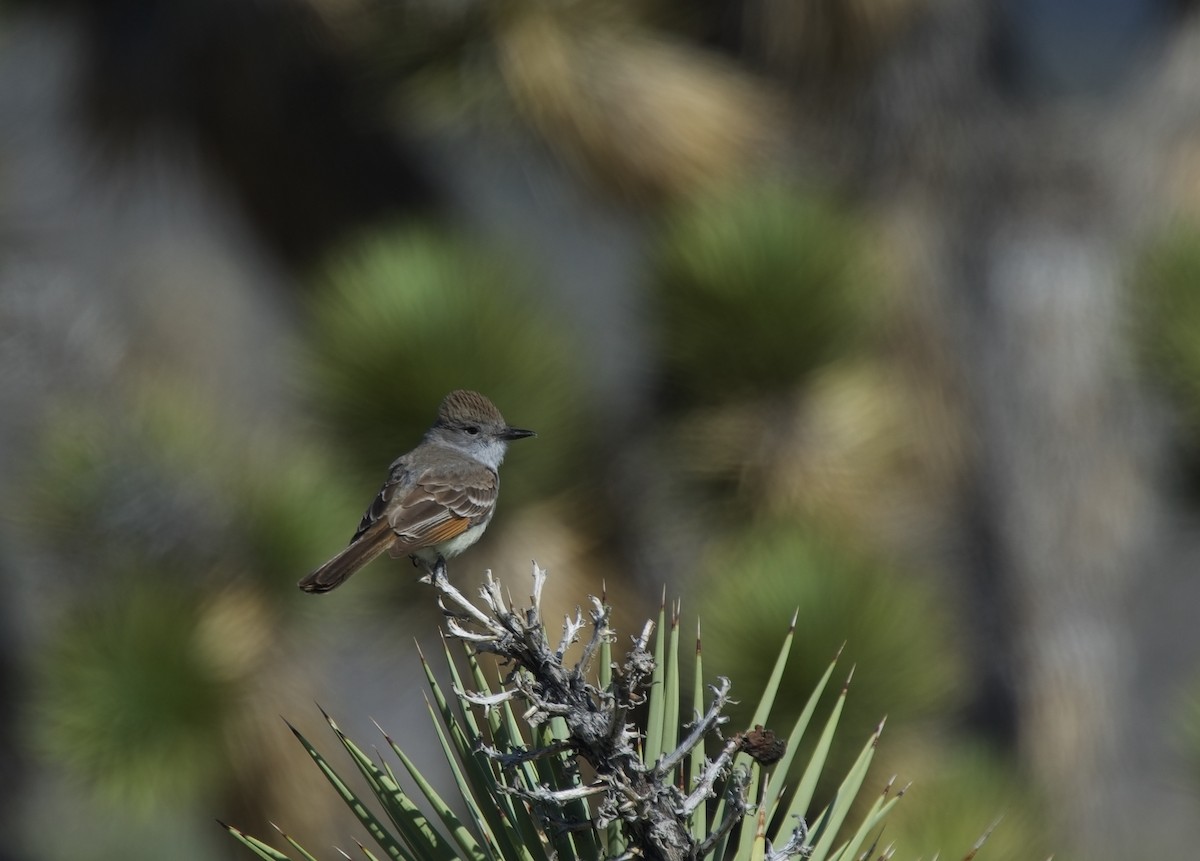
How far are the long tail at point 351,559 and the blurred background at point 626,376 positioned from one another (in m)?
3.42

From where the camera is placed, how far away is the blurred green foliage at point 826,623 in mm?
8008

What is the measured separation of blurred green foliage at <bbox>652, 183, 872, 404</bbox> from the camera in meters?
8.73

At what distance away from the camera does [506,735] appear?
2895mm

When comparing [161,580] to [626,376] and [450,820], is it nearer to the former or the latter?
[626,376]

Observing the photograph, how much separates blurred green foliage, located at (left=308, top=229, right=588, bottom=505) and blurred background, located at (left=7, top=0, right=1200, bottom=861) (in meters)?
0.03

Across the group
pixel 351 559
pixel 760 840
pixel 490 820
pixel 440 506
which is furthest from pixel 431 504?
pixel 760 840

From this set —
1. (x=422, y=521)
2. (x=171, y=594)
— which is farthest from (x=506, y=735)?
(x=171, y=594)

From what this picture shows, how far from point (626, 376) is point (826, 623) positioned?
2.37 meters

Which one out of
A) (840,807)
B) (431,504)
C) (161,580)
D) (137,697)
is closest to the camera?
(840,807)

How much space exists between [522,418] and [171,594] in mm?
2301

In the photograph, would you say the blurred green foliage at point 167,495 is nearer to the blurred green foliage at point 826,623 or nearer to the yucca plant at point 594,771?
the blurred green foliage at point 826,623

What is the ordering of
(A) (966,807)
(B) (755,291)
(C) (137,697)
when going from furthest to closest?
(B) (755,291) < (C) (137,697) < (A) (966,807)

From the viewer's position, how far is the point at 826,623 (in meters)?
8.01

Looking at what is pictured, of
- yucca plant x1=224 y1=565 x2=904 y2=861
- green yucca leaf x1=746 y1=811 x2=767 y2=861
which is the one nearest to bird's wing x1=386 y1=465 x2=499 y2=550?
yucca plant x1=224 y1=565 x2=904 y2=861
